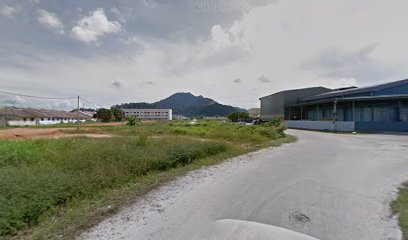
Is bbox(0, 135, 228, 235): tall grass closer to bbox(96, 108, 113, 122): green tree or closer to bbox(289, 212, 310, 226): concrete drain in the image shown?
bbox(289, 212, 310, 226): concrete drain

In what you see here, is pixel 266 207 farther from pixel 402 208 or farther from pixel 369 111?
pixel 369 111

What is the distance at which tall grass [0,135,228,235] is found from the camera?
408 cm

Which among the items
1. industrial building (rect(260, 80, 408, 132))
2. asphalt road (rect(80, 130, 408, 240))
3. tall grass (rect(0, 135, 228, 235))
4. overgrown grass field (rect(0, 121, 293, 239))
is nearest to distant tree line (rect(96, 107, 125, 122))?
industrial building (rect(260, 80, 408, 132))

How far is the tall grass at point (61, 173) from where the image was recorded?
13.4 ft

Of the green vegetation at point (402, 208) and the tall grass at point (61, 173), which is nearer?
the green vegetation at point (402, 208)

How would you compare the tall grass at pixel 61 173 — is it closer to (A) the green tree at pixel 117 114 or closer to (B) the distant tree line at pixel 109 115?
(B) the distant tree line at pixel 109 115

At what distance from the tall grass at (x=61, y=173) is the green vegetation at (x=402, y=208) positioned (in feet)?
19.4

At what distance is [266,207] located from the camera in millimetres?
4703

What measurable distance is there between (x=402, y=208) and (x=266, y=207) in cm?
258

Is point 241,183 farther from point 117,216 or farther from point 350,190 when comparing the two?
point 117,216

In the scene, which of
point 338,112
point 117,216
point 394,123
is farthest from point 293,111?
point 117,216

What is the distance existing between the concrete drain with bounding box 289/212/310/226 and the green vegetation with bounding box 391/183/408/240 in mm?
1332

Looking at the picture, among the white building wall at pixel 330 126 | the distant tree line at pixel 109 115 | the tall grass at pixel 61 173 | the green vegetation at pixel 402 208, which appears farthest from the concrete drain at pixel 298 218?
the distant tree line at pixel 109 115

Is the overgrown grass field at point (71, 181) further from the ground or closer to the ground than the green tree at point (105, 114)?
closer to the ground
